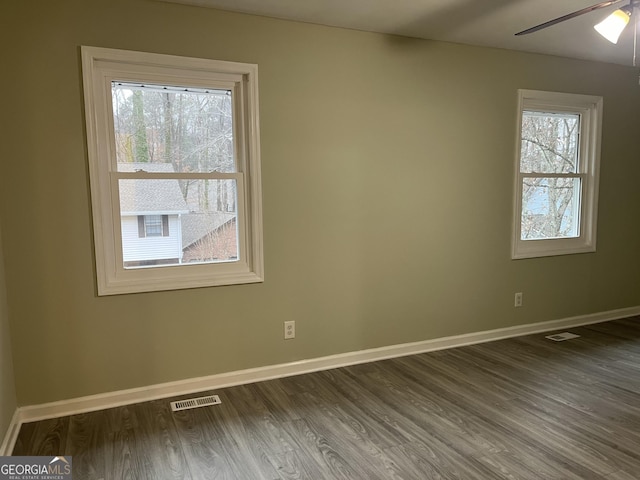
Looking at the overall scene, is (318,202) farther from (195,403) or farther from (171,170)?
(195,403)

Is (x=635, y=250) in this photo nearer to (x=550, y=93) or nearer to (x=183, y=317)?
(x=550, y=93)

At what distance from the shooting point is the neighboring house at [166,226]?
2.78m

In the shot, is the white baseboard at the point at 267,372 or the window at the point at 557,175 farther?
the window at the point at 557,175

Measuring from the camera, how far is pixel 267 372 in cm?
316

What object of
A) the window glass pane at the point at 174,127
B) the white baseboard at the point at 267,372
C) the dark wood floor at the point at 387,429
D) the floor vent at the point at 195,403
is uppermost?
the window glass pane at the point at 174,127

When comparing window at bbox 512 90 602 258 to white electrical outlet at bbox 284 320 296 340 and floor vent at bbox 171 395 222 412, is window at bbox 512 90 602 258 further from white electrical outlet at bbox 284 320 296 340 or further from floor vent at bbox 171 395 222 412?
floor vent at bbox 171 395 222 412

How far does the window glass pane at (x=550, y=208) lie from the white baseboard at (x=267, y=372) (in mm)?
848

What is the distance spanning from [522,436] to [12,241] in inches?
118

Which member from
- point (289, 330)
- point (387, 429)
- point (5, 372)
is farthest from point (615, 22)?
point (5, 372)

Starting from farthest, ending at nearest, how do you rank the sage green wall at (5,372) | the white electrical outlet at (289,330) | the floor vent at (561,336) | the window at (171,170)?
1. the floor vent at (561,336)
2. the white electrical outlet at (289,330)
3. the window at (171,170)
4. the sage green wall at (5,372)

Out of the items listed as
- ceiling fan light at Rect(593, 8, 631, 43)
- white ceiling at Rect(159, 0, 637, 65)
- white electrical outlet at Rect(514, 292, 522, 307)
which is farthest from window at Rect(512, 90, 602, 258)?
ceiling fan light at Rect(593, 8, 631, 43)

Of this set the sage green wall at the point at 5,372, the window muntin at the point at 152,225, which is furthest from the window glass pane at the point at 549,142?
the sage green wall at the point at 5,372

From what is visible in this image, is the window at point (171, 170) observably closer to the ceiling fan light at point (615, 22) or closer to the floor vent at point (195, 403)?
the floor vent at point (195, 403)

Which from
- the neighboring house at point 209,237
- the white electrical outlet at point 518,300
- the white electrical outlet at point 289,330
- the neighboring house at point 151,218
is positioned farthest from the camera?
the white electrical outlet at point 518,300
